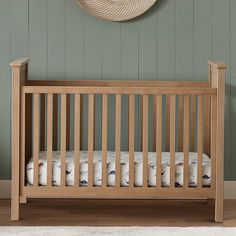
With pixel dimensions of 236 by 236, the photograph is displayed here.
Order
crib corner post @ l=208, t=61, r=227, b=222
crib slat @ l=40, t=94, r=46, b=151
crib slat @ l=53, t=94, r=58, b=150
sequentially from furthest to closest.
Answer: crib slat @ l=53, t=94, r=58, b=150 → crib slat @ l=40, t=94, r=46, b=151 → crib corner post @ l=208, t=61, r=227, b=222

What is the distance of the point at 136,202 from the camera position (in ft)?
15.1

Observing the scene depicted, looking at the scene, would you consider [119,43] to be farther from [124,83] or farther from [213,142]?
[213,142]

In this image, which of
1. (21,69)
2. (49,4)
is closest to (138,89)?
(21,69)

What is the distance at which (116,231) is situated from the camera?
381 cm

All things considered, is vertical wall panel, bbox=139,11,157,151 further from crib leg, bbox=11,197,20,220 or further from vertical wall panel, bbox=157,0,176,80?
crib leg, bbox=11,197,20,220

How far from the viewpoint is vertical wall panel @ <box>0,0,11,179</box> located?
4688 mm

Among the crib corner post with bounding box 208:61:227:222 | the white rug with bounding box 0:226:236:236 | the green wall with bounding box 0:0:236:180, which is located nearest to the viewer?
the white rug with bounding box 0:226:236:236

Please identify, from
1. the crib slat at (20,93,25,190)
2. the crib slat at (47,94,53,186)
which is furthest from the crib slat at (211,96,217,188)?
the crib slat at (20,93,25,190)

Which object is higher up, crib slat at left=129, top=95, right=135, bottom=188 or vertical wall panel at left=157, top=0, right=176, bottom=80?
vertical wall panel at left=157, top=0, right=176, bottom=80

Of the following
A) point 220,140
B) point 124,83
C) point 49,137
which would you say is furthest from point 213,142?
point 49,137

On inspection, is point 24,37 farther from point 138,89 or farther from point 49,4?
point 138,89

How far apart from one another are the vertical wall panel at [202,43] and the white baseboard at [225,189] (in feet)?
2.33

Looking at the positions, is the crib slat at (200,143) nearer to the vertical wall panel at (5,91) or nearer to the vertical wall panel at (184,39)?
the vertical wall panel at (184,39)

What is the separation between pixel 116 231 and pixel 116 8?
60.2 inches
